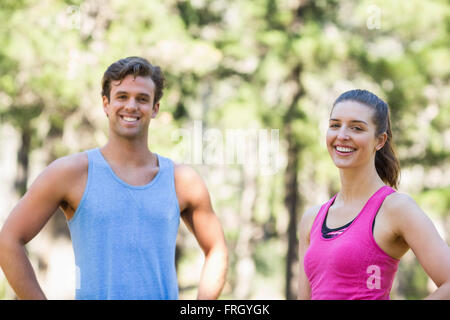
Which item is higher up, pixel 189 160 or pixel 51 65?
pixel 51 65

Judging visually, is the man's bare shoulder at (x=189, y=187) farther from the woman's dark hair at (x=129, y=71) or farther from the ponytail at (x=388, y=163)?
the ponytail at (x=388, y=163)

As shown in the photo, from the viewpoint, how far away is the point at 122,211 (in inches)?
120

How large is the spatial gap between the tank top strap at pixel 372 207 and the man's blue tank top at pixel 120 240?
96 centimetres

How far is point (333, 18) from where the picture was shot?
1522cm

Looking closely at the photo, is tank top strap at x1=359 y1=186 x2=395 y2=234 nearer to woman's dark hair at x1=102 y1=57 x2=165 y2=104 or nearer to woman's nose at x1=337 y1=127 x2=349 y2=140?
woman's nose at x1=337 y1=127 x2=349 y2=140

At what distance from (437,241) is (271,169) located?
1609cm

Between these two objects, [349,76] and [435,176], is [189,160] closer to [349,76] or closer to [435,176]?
[349,76]

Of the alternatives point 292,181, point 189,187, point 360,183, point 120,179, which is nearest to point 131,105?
point 120,179

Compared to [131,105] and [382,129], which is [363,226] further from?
[131,105]

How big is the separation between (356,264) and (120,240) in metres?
1.13

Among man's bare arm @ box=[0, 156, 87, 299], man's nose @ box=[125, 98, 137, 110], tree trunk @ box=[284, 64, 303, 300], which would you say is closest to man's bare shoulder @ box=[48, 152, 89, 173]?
man's bare arm @ box=[0, 156, 87, 299]

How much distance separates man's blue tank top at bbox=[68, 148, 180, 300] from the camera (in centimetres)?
302

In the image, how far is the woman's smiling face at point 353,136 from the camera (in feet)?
9.86
